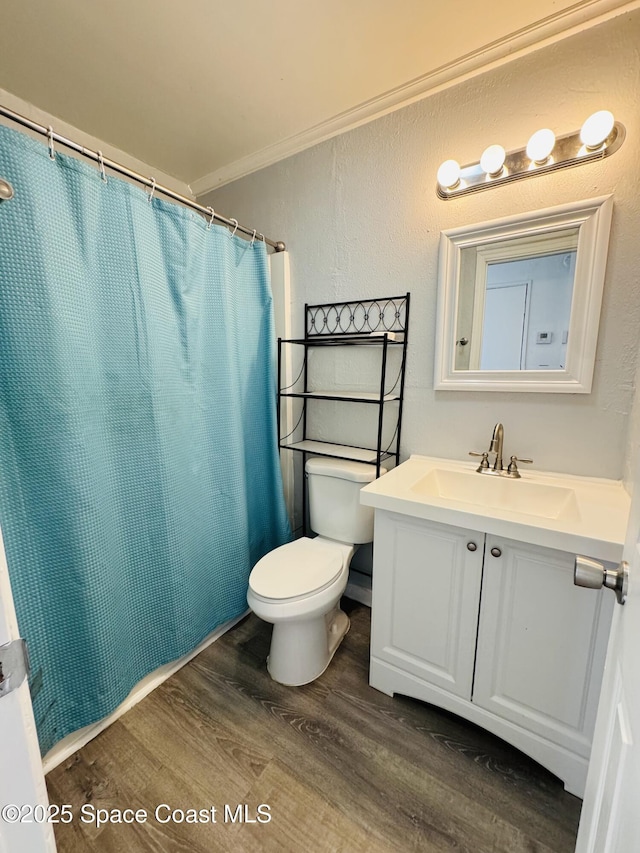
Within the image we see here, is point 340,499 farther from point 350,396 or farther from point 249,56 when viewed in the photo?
point 249,56

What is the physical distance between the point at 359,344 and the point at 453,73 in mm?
1056

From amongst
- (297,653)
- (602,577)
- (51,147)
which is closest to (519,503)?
(602,577)

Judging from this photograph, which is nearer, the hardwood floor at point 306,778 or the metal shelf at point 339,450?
the hardwood floor at point 306,778

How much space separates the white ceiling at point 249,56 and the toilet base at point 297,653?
2.08m

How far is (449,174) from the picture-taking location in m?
1.36

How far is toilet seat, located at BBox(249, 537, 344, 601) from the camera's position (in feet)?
4.25

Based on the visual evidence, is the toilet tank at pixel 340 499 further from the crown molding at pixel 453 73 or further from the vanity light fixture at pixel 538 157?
the crown molding at pixel 453 73

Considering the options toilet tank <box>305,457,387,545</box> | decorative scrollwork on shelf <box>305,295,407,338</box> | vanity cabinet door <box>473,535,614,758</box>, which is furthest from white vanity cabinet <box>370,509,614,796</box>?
decorative scrollwork on shelf <box>305,295,407,338</box>

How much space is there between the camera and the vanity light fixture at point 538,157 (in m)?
1.13

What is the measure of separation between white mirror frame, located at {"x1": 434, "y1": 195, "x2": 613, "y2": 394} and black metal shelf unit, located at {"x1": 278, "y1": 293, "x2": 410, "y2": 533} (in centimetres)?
19

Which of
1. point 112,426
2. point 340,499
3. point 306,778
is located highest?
point 112,426

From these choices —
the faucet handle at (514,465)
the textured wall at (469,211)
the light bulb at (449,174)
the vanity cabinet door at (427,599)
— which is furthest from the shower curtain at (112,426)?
the faucet handle at (514,465)

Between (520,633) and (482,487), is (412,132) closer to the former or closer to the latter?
(482,487)

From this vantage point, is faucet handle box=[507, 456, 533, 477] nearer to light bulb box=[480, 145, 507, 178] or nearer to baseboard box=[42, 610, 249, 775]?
light bulb box=[480, 145, 507, 178]
